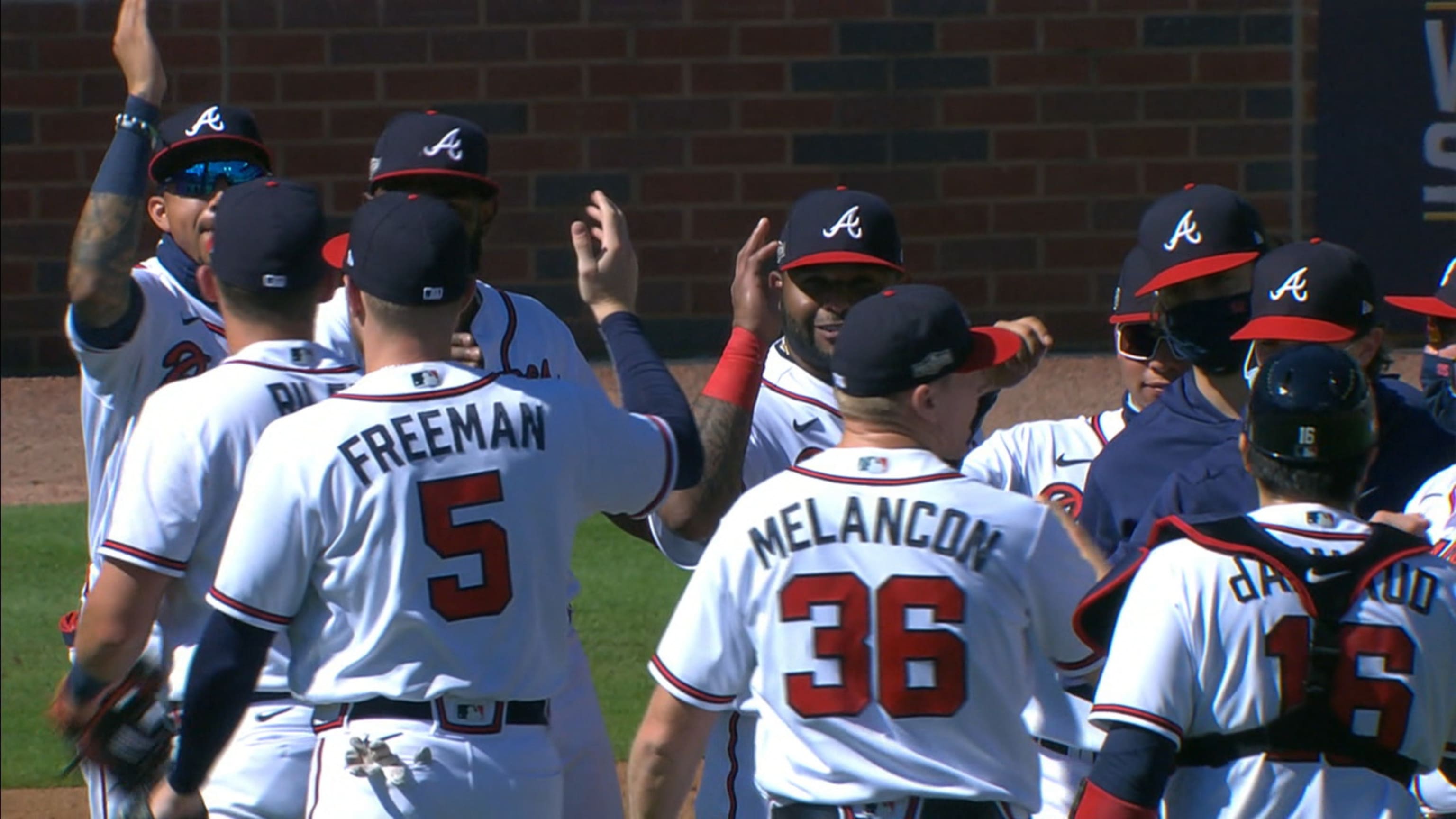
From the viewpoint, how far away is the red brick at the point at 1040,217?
1062 centimetres

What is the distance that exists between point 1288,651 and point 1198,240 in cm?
120

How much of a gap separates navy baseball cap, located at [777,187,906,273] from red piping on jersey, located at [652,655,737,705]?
4.29 ft

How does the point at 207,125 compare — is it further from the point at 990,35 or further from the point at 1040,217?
the point at 1040,217

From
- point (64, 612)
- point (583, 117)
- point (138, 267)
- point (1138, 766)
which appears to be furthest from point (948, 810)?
point (583, 117)

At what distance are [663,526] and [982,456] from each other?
0.74 m

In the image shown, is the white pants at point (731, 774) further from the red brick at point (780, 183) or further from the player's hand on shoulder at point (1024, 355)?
the red brick at point (780, 183)

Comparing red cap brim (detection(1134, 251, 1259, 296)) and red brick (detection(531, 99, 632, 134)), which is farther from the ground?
red brick (detection(531, 99, 632, 134))

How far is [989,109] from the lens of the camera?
1059cm

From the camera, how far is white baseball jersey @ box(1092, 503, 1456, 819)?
2.79 metres

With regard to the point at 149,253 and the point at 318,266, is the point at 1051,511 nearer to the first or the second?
the point at 318,266

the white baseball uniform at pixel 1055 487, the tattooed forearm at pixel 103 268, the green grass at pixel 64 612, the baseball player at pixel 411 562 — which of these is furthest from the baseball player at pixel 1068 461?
the green grass at pixel 64 612

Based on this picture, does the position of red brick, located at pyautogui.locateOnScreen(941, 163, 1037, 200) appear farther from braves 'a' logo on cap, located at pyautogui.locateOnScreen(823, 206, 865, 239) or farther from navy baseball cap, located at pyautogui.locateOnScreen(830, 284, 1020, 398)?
navy baseball cap, located at pyautogui.locateOnScreen(830, 284, 1020, 398)

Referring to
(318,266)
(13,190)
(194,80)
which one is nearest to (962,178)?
(194,80)

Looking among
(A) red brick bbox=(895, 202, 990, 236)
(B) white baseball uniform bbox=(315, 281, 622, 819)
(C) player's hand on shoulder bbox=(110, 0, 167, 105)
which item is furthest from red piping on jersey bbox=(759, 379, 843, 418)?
(A) red brick bbox=(895, 202, 990, 236)
